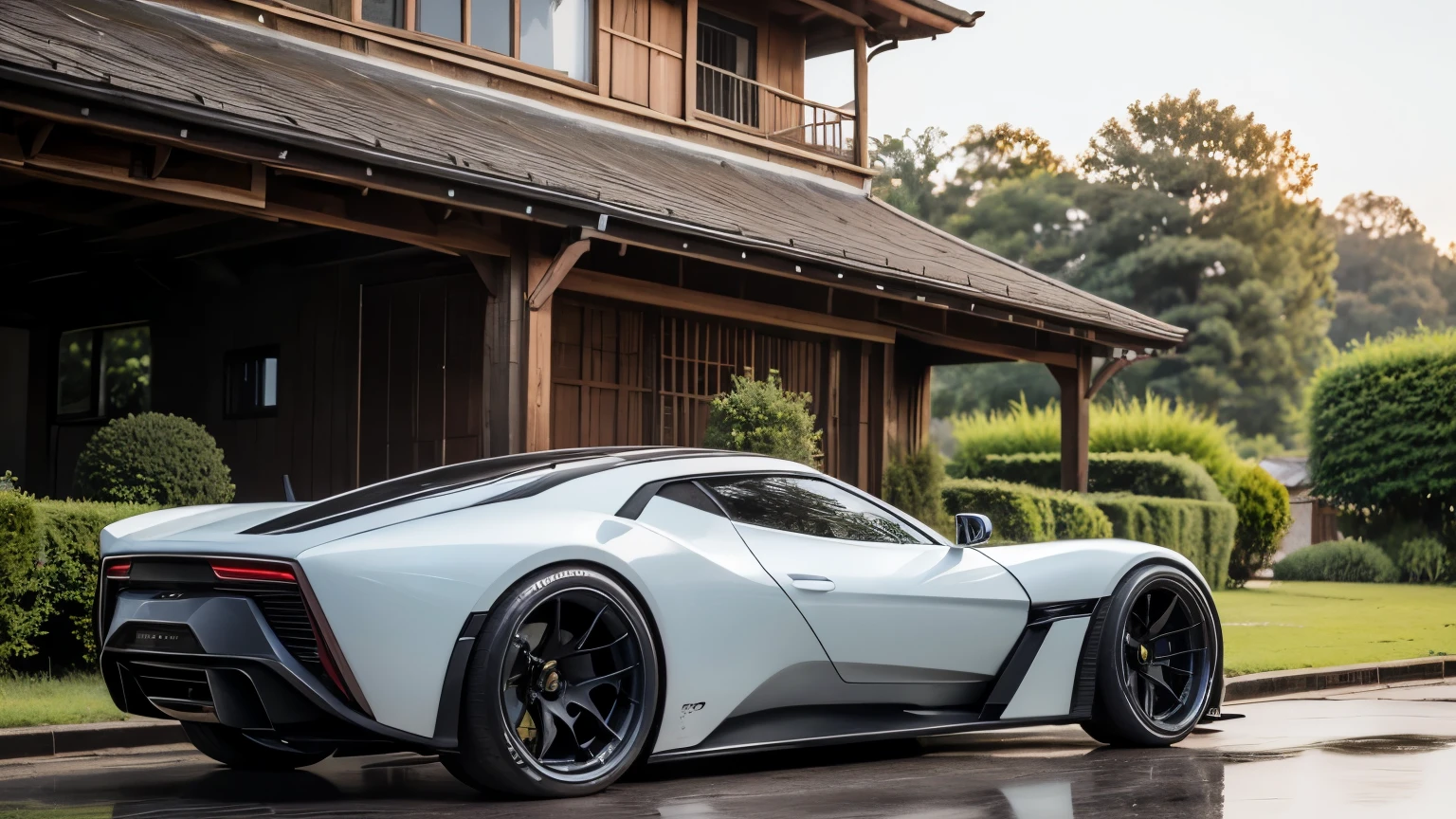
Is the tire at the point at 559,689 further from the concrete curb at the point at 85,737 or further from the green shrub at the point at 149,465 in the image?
the green shrub at the point at 149,465

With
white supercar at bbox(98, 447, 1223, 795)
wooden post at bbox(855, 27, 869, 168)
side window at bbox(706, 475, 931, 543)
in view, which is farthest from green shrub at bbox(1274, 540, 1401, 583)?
side window at bbox(706, 475, 931, 543)

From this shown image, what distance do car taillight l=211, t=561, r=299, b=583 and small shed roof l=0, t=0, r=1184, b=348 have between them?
424 cm

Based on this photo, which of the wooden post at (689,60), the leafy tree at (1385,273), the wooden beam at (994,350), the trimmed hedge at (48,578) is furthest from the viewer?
the leafy tree at (1385,273)

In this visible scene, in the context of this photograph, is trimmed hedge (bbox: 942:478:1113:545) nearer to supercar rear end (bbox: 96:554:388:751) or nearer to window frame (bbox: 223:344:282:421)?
window frame (bbox: 223:344:282:421)

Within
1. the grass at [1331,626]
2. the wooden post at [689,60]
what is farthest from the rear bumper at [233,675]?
the wooden post at [689,60]

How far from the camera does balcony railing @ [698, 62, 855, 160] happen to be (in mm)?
17250

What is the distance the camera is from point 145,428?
9977mm

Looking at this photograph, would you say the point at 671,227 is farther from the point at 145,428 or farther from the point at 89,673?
the point at 89,673

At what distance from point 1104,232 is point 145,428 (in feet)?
157

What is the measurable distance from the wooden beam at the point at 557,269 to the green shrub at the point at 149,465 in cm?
255

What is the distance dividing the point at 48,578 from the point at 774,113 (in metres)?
11.4

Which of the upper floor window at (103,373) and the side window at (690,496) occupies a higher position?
the upper floor window at (103,373)

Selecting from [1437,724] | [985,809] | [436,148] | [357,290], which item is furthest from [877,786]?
[357,290]

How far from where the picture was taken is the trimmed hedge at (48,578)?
7789mm
